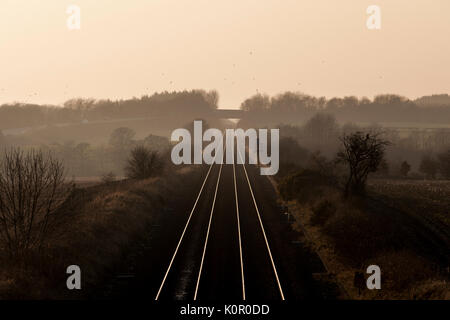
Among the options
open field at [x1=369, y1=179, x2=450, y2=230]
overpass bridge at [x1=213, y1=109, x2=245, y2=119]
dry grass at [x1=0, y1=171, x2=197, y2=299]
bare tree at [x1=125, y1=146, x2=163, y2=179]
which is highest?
overpass bridge at [x1=213, y1=109, x2=245, y2=119]

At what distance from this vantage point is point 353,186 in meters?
35.6

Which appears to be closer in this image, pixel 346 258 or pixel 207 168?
pixel 346 258

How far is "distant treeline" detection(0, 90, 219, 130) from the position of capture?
497ft

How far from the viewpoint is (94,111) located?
16288cm

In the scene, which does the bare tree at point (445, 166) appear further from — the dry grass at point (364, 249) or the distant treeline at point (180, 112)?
the distant treeline at point (180, 112)

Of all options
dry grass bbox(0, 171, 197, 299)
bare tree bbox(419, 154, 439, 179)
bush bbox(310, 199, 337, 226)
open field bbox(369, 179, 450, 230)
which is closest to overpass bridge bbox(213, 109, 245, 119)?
bare tree bbox(419, 154, 439, 179)

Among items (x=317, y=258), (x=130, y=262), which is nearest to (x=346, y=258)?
(x=317, y=258)

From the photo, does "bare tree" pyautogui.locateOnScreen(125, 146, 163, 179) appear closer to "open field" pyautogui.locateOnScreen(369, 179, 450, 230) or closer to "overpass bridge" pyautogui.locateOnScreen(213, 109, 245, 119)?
"open field" pyautogui.locateOnScreen(369, 179, 450, 230)

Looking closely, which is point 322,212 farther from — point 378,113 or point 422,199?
point 378,113

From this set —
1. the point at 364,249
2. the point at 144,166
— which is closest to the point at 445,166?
the point at 144,166
